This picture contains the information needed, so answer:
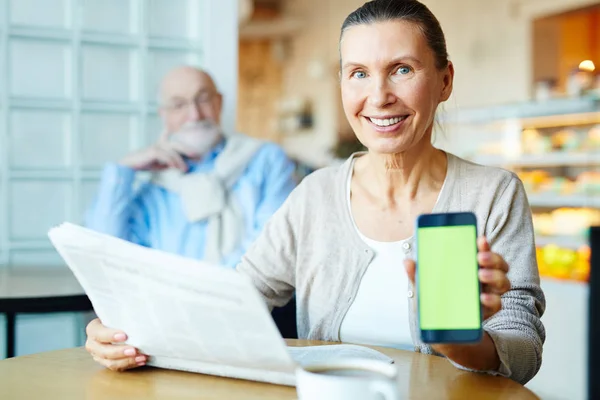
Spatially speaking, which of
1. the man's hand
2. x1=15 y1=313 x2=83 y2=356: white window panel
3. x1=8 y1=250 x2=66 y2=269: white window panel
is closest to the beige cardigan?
the man's hand

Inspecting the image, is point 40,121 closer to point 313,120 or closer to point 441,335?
point 441,335

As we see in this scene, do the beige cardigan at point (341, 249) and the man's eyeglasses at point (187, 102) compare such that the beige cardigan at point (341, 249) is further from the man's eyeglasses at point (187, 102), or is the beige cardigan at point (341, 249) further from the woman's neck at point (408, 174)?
the man's eyeglasses at point (187, 102)

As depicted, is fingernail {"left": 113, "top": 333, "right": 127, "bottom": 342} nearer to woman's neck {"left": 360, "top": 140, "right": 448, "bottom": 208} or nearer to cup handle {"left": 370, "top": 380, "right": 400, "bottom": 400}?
cup handle {"left": 370, "top": 380, "right": 400, "bottom": 400}

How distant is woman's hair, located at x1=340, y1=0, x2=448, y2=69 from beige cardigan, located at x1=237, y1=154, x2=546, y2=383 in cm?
23

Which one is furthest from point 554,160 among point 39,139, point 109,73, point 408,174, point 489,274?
point 489,274

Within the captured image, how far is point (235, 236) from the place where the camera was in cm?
247

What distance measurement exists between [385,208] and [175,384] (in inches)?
21.5

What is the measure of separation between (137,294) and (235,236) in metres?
1.62

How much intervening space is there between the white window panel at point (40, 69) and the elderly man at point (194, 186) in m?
0.38

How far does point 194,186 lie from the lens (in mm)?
2455

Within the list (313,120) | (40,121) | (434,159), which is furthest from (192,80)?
(313,120)

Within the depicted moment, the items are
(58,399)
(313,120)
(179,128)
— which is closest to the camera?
(58,399)

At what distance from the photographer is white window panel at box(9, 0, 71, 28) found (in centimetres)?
258

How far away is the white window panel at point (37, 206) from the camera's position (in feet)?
8.55
